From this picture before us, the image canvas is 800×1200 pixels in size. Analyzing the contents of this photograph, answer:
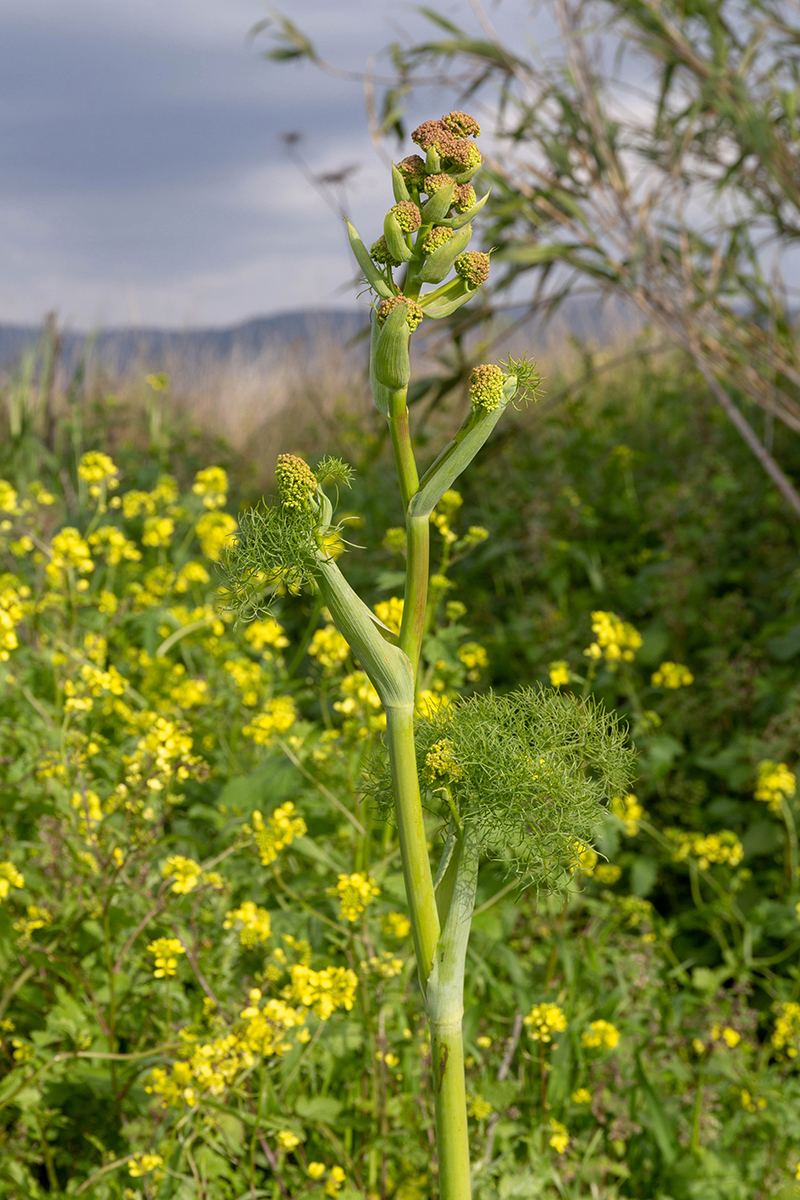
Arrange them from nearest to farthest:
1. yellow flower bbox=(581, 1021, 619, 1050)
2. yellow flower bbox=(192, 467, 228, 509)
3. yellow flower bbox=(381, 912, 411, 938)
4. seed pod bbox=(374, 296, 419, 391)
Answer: seed pod bbox=(374, 296, 419, 391), yellow flower bbox=(581, 1021, 619, 1050), yellow flower bbox=(381, 912, 411, 938), yellow flower bbox=(192, 467, 228, 509)

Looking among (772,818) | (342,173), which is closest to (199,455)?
(342,173)

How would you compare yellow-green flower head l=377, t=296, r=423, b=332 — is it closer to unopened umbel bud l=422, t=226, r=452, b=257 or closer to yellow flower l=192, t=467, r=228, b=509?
unopened umbel bud l=422, t=226, r=452, b=257

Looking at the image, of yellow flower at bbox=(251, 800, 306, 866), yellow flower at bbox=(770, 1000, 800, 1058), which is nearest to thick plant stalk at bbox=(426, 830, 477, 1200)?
yellow flower at bbox=(251, 800, 306, 866)

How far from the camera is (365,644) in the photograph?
0.82 meters

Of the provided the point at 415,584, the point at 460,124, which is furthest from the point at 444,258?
the point at 415,584

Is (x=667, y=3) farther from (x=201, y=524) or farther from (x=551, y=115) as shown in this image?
(x=201, y=524)

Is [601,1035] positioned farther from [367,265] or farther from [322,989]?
[367,265]

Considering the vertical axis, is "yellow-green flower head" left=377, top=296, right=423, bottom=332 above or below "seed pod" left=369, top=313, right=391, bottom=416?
above

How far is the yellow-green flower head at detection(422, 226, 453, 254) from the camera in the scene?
0.78m

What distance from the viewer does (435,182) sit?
80 centimetres

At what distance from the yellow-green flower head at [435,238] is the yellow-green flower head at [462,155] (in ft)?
0.21

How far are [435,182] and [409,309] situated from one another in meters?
0.15

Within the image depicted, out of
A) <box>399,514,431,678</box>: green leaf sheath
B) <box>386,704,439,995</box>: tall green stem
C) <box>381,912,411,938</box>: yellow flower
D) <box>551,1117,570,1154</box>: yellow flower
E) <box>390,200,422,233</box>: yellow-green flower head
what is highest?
<box>390,200,422,233</box>: yellow-green flower head

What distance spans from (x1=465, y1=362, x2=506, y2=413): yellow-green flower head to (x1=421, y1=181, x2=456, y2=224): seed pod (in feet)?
0.44
